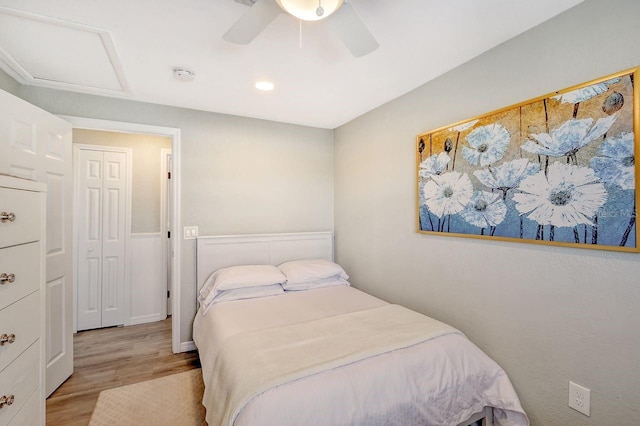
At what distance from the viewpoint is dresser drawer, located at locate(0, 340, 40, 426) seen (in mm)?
1118

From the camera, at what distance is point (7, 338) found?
1.13 meters

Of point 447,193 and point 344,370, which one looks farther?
point 447,193

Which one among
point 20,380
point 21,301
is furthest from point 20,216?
point 20,380

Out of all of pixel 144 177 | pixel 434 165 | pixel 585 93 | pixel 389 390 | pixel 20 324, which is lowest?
pixel 389 390

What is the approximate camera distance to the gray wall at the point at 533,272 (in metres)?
1.28

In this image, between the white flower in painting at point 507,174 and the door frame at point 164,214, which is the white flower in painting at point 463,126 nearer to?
the white flower in painting at point 507,174

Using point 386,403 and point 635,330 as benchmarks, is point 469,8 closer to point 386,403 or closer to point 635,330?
point 635,330

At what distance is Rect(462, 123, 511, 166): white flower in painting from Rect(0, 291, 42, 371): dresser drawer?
2.50m

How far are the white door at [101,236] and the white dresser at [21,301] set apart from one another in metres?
2.19

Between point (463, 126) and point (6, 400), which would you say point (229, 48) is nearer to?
point (463, 126)

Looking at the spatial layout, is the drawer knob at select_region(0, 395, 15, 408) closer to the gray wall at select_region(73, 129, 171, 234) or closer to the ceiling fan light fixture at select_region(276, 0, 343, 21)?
the ceiling fan light fixture at select_region(276, 0, 343, 21)

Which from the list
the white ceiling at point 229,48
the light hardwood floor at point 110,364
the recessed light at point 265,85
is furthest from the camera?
the recessed light at point 265,85

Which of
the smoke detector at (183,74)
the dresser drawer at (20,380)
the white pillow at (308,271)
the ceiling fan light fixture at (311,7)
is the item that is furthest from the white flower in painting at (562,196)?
the dresser drawer at (20,380)

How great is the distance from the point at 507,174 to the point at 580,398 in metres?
1.19
